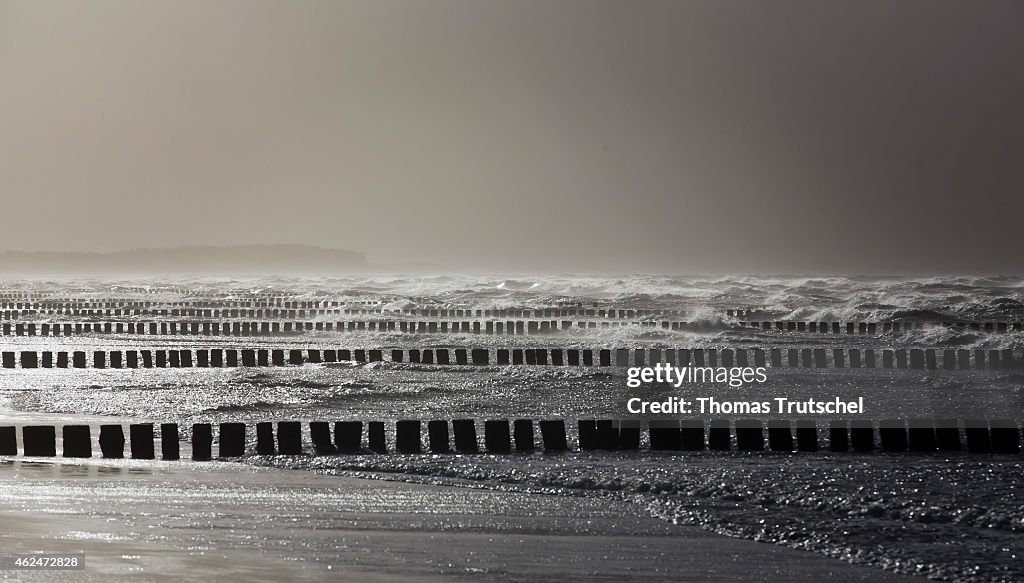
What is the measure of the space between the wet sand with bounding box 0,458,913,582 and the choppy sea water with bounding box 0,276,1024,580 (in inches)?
23.1

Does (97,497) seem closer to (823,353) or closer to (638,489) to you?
(638,489)

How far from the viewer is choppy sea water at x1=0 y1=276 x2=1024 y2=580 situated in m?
10.2

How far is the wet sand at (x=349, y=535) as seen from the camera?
8.57 metres

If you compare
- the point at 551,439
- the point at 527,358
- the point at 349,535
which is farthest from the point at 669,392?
the point at 349,535

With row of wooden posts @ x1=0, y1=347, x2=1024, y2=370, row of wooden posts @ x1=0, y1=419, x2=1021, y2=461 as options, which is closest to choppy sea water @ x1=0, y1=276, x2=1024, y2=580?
row of wooden posts @ x1=0, y1=419, x2=1021, y2=461

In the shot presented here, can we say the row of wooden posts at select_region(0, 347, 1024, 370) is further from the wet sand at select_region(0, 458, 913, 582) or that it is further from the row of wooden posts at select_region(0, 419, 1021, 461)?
the wet sand at select_region(0, 458, 913, 582)

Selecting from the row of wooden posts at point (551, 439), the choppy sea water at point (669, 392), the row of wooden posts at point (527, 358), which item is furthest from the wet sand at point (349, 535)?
the row of wooden posts at point (527, 358)

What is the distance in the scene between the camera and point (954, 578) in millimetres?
8531

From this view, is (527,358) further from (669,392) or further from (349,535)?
(349,535)

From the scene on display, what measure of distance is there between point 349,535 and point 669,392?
15703mm

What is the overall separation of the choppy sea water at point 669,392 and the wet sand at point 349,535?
0.59m

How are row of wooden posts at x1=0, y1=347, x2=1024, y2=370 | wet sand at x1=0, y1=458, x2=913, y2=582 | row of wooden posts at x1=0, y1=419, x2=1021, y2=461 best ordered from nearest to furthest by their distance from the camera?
wet sand at x1=0, y1=458, x2=913, y2=582
row of wooden posts at x1=0, y1=419, x2=1021, y2=461
row of wooden posts at x1=0, y1=347, x2=1024, y2=370

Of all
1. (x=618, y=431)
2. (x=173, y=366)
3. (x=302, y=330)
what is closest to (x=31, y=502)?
(x=618, y=431)

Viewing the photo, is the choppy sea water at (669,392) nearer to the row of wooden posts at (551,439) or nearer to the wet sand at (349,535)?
the row of wooden posts at (551,439)
